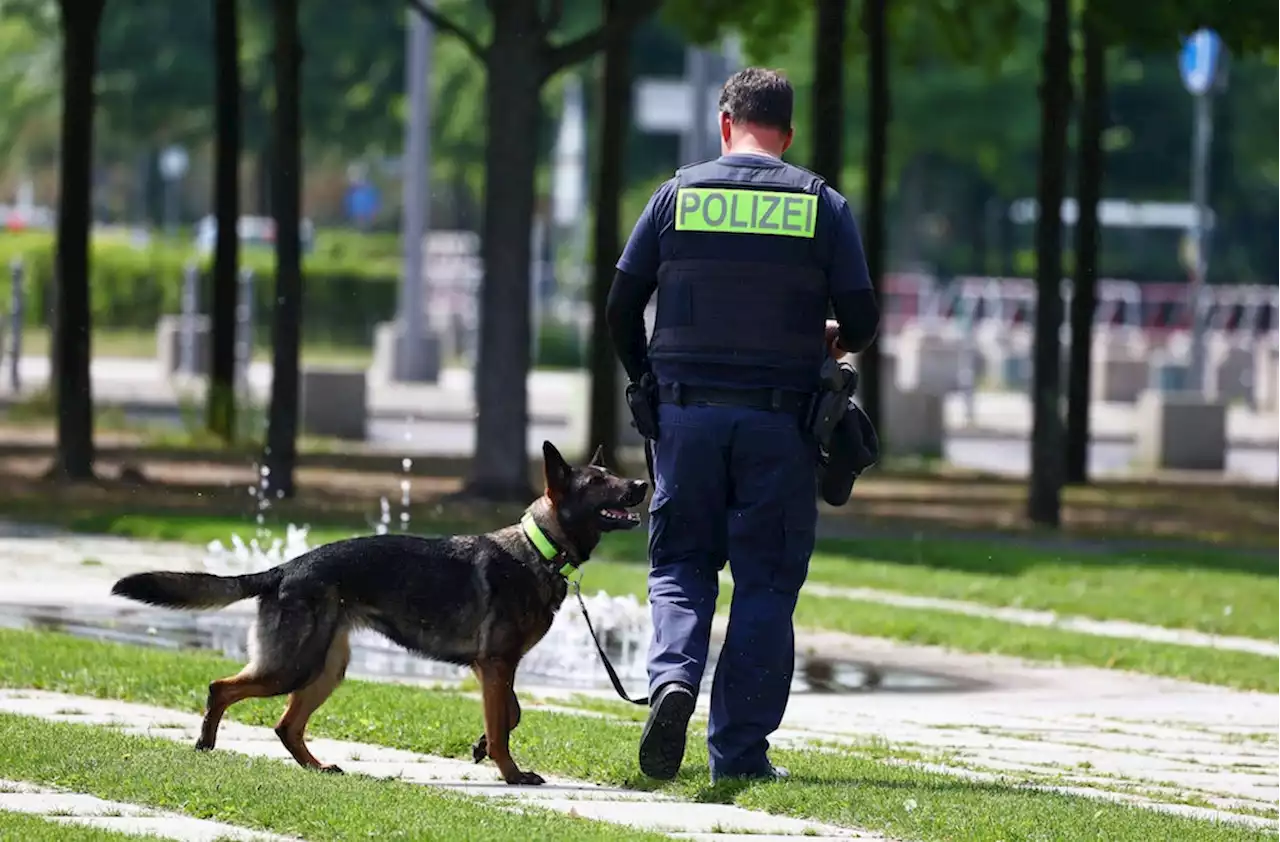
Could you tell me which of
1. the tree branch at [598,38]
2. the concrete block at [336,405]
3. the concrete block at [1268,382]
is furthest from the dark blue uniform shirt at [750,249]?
the concrete block at [1268,382]

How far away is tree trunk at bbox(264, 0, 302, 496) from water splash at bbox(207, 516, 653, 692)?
3.86 metres

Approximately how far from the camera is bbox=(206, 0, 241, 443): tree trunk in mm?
23547

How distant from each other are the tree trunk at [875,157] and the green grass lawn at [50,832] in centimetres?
1595

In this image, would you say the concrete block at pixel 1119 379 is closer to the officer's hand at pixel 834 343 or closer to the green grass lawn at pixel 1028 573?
the green grass lawn at pixel 1028 573

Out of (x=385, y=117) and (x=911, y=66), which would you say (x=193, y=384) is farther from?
(x=385, y=117)

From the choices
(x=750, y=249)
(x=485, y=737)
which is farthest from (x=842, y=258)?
(x=485, y=737)

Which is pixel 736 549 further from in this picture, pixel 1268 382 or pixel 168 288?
pixel 168 288

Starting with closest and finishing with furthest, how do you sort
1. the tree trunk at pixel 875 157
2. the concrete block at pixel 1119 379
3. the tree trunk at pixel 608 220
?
the tree trunk at pixel 608 220
the tree trunk at pixel 875 157
the concrete block at pixel 1119 379

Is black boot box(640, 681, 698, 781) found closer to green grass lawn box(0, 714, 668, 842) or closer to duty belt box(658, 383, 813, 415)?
green grass lawn box(0, 714, 668, 842)

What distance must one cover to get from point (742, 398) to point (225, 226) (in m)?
16.8

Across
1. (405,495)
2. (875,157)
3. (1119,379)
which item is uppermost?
(875,157)

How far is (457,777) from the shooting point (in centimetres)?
818

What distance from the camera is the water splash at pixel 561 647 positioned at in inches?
454

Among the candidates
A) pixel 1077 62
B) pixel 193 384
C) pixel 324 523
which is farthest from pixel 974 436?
pixel 324 523
